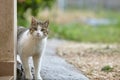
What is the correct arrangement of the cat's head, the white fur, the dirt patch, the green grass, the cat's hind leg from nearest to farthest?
the cat's head
the white fur
the cat's hind leg
the dirt patch
the green grass

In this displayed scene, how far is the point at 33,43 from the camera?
528 centimetres

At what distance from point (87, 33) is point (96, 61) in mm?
5848

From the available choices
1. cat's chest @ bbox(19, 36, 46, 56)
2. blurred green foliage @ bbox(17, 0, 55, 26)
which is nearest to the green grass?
blurred green foliage @ bbox(17, 0, 55, 26)

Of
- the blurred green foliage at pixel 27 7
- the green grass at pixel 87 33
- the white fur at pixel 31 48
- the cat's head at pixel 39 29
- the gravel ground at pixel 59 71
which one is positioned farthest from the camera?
the green grass at pixel 87 33

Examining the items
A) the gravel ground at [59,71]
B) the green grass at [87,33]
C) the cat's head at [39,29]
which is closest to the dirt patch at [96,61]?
the gravel ground at [59,71]

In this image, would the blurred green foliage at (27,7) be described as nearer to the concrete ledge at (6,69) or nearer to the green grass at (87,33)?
the green grass at (87,33)

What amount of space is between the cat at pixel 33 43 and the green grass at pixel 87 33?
597cm

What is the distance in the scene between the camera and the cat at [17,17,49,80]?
17.1ft

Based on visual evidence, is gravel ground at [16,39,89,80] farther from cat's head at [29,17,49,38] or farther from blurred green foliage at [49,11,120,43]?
blurred green foliage at [49,11,120,43]

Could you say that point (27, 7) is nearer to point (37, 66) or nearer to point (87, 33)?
point (87, 33)

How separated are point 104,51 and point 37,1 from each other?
11.2ft

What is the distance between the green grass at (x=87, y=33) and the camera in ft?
38.9

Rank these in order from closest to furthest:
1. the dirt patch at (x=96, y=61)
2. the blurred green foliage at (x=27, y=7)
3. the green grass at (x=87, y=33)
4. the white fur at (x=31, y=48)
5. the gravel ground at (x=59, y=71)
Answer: the white fur at (x=31, y=48) → the gravel ground at (x=59, y=71) → the dirt patch at (x=96, y=61) → the blurred green foliage at (x=27, y=7) → the green grass at (x=87, y=33)

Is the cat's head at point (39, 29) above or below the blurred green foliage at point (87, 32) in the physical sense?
above
